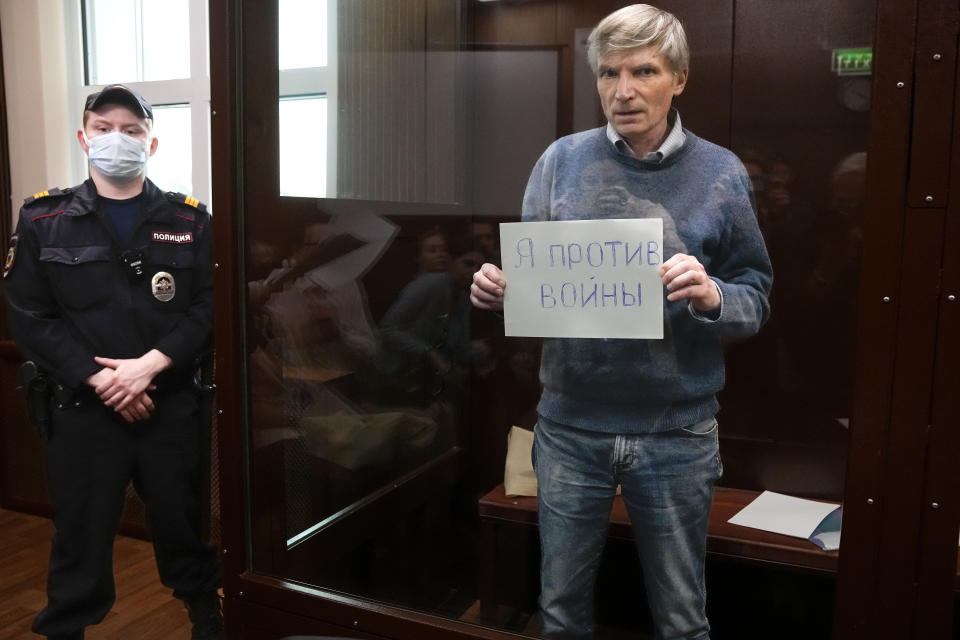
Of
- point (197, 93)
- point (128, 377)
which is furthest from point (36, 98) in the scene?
point (128, 377)

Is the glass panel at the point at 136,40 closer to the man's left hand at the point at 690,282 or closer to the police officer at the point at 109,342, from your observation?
the police officer at the point at 109,342

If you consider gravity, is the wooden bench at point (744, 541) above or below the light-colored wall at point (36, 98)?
below

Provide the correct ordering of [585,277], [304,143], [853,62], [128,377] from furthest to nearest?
[128,377] < [304,143] < [585,277] < [853,62]

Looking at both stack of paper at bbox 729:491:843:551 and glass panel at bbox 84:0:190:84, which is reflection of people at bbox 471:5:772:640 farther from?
glass panel at bbox 84:0:190:84

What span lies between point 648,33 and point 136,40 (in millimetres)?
2383

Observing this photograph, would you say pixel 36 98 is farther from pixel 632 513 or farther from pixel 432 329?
pixel 632 513

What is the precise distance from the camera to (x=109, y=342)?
6.04 feet

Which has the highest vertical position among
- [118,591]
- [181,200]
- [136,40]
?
[136,40]

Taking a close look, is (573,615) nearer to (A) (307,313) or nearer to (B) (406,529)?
(B) (406,529)

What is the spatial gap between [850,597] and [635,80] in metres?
0.77

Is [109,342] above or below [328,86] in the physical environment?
below

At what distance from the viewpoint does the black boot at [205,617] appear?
197 cm

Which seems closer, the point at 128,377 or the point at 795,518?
the point at 795,518

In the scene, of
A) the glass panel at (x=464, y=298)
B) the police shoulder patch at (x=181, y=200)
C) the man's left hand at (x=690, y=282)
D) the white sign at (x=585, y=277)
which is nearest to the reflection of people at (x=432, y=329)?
the glass panel at (x=464, y=298)
